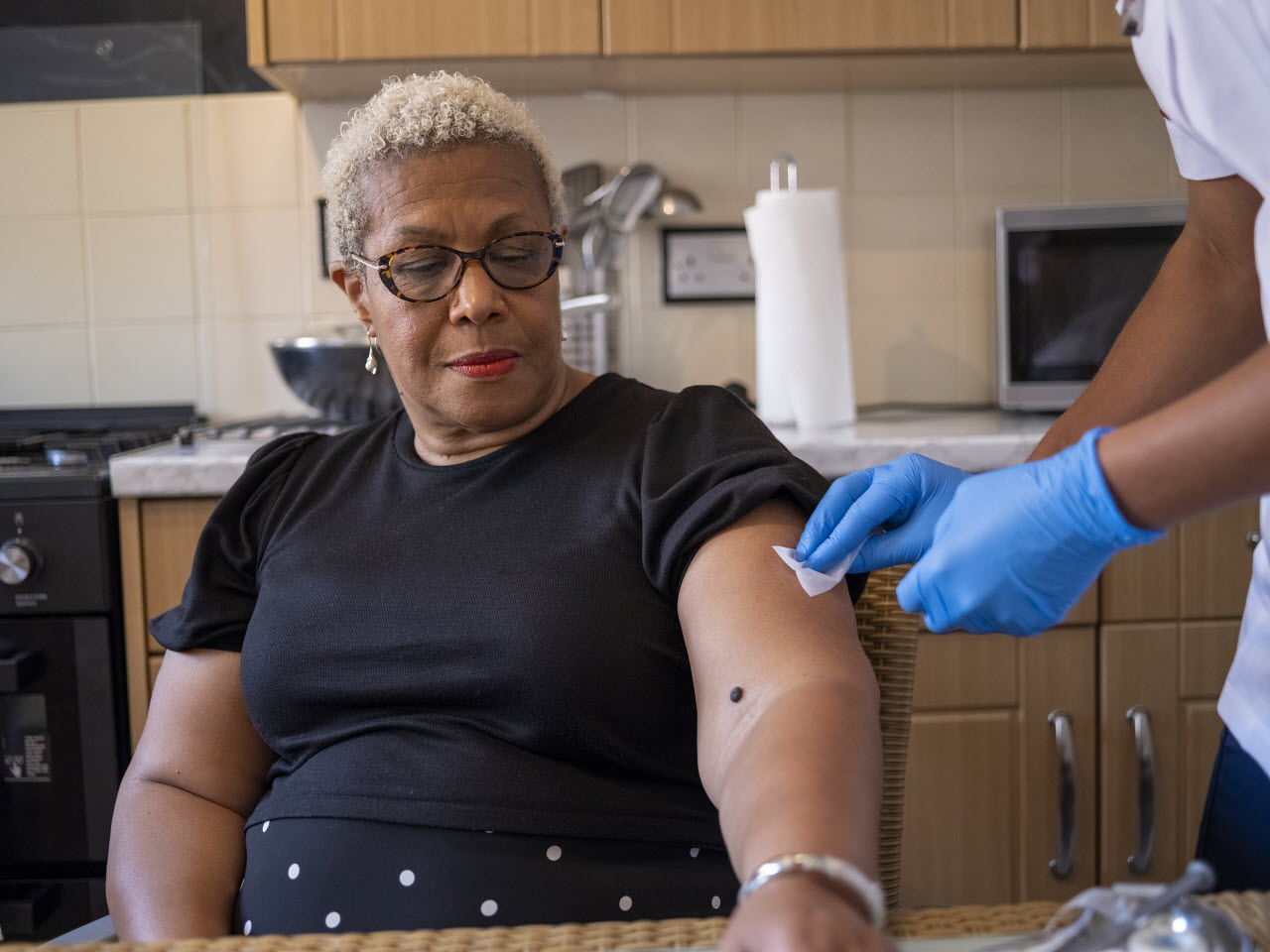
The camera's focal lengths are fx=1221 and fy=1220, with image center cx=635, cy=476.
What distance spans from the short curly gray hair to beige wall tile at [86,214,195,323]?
1295 millimetres

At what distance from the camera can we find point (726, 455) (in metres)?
1.04

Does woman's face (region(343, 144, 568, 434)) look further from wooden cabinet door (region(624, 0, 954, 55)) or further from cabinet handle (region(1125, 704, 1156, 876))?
cabinet handle (region(1125, 704, 1156, 876))

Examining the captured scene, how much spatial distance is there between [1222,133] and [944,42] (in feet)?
3.94

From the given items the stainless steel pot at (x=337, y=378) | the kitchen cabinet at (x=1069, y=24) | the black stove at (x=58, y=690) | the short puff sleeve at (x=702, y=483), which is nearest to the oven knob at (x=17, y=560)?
the black stove at (x=58, y=690)

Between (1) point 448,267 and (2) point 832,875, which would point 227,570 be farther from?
(2) point 832,875

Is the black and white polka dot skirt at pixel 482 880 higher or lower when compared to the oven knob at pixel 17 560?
lower

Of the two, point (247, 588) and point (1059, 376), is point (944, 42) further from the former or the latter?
point (247, 588)

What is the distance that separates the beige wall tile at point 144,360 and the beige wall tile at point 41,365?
35 mm

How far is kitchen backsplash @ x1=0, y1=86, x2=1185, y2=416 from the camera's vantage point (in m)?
2.33

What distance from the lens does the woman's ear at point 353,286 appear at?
1224 millimetres

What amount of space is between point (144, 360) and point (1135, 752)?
1.89 meters

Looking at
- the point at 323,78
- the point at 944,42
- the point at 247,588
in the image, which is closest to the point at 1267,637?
the point at 247,588

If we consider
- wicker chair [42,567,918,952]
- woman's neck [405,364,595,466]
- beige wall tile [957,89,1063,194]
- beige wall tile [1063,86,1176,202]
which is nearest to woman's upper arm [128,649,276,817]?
wicker chair [42,567,918,952]

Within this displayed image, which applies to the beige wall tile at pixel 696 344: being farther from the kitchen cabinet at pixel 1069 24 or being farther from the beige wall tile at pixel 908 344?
the kitchen cabinet at pixel 1069 24
